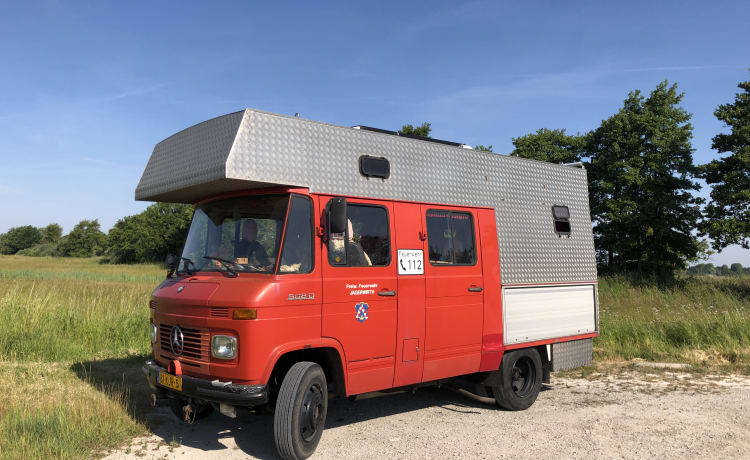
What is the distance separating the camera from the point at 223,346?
4.90 meters

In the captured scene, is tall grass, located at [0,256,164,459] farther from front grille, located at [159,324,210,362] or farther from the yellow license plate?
front grille, located at [159,324,210,362]

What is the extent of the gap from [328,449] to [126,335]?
6.98m

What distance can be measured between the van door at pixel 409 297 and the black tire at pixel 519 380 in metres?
1.51

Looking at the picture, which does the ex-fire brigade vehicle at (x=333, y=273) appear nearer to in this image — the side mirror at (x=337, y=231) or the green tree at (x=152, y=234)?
the side mirror at (x=337, y=231)

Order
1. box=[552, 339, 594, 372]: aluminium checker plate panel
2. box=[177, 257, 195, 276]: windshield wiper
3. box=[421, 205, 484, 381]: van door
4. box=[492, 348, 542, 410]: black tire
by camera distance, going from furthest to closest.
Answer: box=[552, 339, 594, 372]: aluminium checker plate panel < box=[492, 348, 542, 410]: black tire < box=[421, 205, 484, 381]: van door < box=[177, 257, 195, 276]: windshield wiper

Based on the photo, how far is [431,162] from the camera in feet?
21.6

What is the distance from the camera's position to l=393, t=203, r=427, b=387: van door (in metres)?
5.95

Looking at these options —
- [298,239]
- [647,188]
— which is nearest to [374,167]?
[298,239]

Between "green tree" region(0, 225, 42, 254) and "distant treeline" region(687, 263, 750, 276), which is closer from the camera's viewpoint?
"distant treeline" region(687, 263, 750, 276)

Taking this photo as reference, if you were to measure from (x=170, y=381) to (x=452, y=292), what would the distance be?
3180 millimetres

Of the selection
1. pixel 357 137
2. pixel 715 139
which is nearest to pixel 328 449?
pixel 357 137

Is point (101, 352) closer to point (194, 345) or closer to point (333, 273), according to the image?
point (194, 345)

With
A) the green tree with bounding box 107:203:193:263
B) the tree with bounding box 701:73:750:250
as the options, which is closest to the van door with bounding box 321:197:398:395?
the tree with bounding box 701:73:750:250

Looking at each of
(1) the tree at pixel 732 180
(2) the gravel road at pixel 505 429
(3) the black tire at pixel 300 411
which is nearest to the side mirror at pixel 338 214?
(3) the black tire at pixel 300 411
